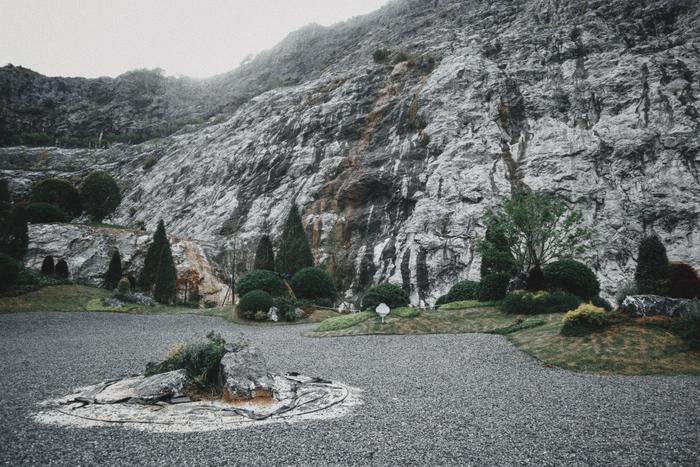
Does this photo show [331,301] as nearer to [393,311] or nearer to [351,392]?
[393,311]

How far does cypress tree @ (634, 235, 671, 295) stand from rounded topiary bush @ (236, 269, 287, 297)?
56.3 feet

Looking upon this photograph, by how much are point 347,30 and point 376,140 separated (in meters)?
38.1

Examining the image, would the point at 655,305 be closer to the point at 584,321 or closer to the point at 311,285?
the point at 584,321

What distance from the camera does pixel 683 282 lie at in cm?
1269

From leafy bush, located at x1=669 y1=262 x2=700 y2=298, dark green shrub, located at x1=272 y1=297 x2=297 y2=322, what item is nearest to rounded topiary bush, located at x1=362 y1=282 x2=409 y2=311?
dark green shrub, located at x1=272 y1=297 x2=297 y2=322

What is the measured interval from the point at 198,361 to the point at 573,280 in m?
16.2

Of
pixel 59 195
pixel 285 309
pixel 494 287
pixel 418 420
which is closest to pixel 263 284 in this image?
pixel 285 309

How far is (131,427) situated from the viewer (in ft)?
15.0

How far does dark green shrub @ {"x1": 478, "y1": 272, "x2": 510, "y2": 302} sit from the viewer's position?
1739cm

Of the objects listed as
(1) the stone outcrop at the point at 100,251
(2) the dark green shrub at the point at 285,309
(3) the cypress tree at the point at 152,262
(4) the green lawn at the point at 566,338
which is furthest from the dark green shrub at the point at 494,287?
(3) the cypress tree at the point at 152,262

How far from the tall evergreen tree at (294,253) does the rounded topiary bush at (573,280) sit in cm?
1547

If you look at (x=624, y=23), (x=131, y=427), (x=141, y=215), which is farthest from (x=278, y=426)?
(x=141, y=215)

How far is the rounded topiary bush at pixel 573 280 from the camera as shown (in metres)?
16.2

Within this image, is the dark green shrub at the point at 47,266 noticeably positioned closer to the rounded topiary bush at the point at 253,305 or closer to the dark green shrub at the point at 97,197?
the rounded topiary bush at the point at 253,305
